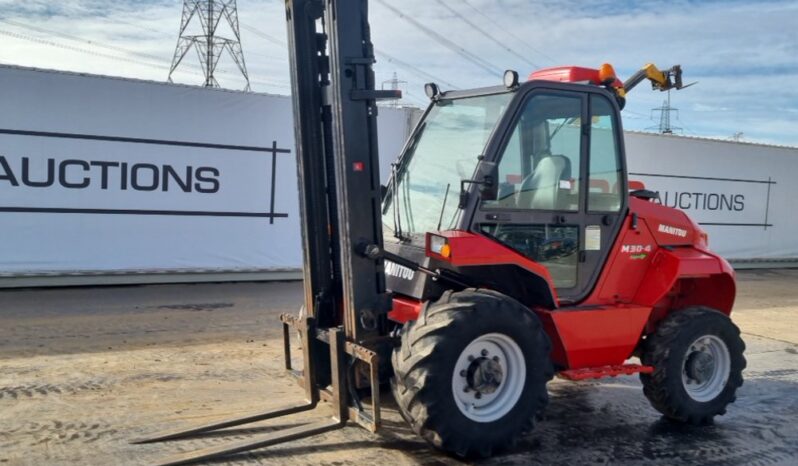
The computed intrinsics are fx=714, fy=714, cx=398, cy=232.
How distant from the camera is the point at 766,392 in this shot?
6.47m

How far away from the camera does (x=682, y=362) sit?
5.25 metres

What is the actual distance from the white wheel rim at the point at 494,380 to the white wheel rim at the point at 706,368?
5.45 feet

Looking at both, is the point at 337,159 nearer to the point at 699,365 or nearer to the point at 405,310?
the point at 405,310

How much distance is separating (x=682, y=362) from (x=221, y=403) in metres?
3.44

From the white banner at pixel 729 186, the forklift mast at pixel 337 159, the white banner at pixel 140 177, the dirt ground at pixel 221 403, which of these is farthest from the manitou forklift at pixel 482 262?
the white banner at pixel 729 186

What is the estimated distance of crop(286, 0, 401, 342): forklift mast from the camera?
14.1 feet

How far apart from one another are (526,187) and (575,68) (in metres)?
1.11

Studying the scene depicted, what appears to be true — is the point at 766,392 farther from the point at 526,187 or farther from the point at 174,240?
the point at 174,240

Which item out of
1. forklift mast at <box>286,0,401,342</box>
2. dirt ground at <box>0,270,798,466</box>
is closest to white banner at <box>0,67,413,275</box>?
dirt ground at <box>0,270,798,466</box>

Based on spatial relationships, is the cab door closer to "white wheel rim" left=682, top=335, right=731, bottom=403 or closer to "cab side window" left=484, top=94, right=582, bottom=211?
"cab side window" left=484, top=94, right=582, bottom=211

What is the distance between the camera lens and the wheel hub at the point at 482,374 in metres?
4.26

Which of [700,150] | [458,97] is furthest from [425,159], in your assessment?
[700,150]

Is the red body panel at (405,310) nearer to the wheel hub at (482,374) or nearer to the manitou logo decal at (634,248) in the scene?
the wheel hub at (482,374)

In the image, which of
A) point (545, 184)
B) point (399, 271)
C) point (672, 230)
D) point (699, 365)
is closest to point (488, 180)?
point (545, 184)
